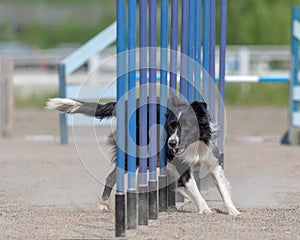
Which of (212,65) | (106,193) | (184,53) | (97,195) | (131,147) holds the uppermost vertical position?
(184,53)

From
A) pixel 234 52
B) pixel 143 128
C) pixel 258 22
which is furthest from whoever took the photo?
pixel 258 22

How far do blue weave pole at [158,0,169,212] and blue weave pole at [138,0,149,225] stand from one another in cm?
36

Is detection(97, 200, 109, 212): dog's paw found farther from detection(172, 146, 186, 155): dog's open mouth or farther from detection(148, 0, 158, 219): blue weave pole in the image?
detection(172, 146, 186, 155): dog's open mouth

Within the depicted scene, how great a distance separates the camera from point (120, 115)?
5.95m

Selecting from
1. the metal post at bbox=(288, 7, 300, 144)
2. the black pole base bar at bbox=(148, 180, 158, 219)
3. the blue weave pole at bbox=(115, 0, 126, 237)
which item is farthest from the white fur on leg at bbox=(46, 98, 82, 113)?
the metal post at bbox=(288, 7, 300, 144)

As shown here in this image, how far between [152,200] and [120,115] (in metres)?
1.04

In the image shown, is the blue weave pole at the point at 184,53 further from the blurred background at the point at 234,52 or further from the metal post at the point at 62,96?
the blurred background at the point at 234,52

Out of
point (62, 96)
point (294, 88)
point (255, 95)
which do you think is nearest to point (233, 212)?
point (62, 96)

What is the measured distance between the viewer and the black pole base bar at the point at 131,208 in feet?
20.3

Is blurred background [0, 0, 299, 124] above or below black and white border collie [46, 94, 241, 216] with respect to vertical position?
above

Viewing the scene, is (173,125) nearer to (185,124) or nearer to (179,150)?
(185,124)

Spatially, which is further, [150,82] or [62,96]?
[62,96]

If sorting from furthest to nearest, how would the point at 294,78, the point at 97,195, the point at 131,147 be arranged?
the point at 294,78 < the point at 97,195 < the point at 131,147

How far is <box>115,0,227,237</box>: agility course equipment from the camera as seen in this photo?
5953 millimetres
